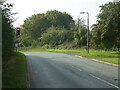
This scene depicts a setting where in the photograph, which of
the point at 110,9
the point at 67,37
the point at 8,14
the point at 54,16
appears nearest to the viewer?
the point at 8,14

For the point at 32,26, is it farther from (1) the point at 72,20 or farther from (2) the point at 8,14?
(2) the point at 8,14

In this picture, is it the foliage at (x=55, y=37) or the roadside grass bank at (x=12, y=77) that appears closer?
the roadside grass bank at (x=12, y=77)

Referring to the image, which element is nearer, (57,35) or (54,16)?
(57,35)

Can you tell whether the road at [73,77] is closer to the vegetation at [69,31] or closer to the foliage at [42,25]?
the vegetation at [69,31]

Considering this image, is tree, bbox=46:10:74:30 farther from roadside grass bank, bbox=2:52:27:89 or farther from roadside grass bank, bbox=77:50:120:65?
roadside grass bank, bbox=2:52:27:89

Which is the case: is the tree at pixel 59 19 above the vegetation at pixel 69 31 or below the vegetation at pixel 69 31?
above

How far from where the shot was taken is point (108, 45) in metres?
62.6

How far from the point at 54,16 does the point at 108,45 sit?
285ft

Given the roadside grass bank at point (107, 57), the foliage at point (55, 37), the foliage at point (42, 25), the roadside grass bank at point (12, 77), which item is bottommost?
the roadside grass bank at point (107, 57)

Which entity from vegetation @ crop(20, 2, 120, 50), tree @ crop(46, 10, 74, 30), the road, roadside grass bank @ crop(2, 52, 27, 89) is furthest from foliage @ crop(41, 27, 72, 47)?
roadside grass bank @ crop(2, 52, 27, 89)

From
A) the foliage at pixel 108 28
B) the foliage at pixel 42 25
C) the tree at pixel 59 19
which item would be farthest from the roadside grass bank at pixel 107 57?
the tree at pixel 59 19

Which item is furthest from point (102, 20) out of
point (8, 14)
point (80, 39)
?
point (8, 14)

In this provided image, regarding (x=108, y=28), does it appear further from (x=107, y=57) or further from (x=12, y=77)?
(x=12, y=77)

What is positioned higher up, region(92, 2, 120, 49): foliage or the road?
region(92, 2, 120, 49): foliage
